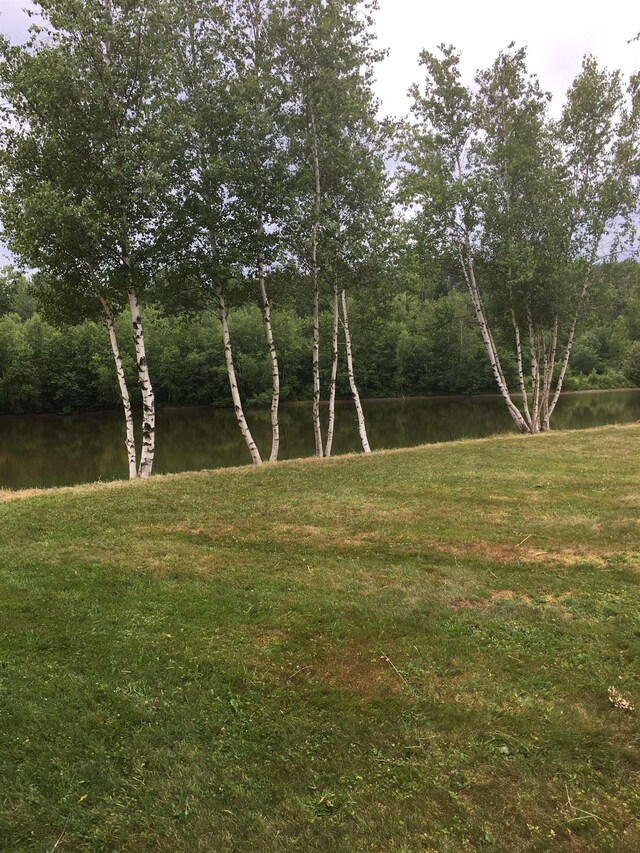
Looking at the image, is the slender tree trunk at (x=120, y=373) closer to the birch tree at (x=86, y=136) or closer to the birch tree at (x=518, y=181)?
the birch tree at (x=86, y=136)

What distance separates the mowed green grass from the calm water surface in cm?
2022

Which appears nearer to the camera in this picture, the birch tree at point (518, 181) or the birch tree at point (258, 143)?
the birch tree at point (258, 143)

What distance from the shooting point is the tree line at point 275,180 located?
47.2 ft

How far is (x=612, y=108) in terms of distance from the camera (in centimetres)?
2328

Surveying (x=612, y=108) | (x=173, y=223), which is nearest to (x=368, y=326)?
(x=173, y=223)

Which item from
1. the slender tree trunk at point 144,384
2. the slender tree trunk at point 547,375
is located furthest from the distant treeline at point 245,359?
the slender tree trunk at point 144,384

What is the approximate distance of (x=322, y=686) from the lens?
15.2ft

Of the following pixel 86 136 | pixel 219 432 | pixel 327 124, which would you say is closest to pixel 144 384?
pixel 86 136

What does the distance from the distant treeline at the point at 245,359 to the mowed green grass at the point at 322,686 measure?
1335 inches

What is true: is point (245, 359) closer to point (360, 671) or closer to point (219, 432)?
point (219, 432)

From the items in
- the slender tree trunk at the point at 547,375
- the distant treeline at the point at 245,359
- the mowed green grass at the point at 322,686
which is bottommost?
the mowed green grass at the point at 322,686

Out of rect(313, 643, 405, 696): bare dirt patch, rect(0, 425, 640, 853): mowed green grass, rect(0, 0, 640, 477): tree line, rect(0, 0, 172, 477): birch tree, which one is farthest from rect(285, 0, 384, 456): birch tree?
rect(313, 643, 405, 696): bare dirt patch

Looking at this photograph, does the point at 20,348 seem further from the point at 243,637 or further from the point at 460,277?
the point at 243,637

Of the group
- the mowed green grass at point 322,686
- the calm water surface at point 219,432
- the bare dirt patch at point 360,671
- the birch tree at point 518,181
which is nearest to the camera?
the mowed green grass at point 322,686
